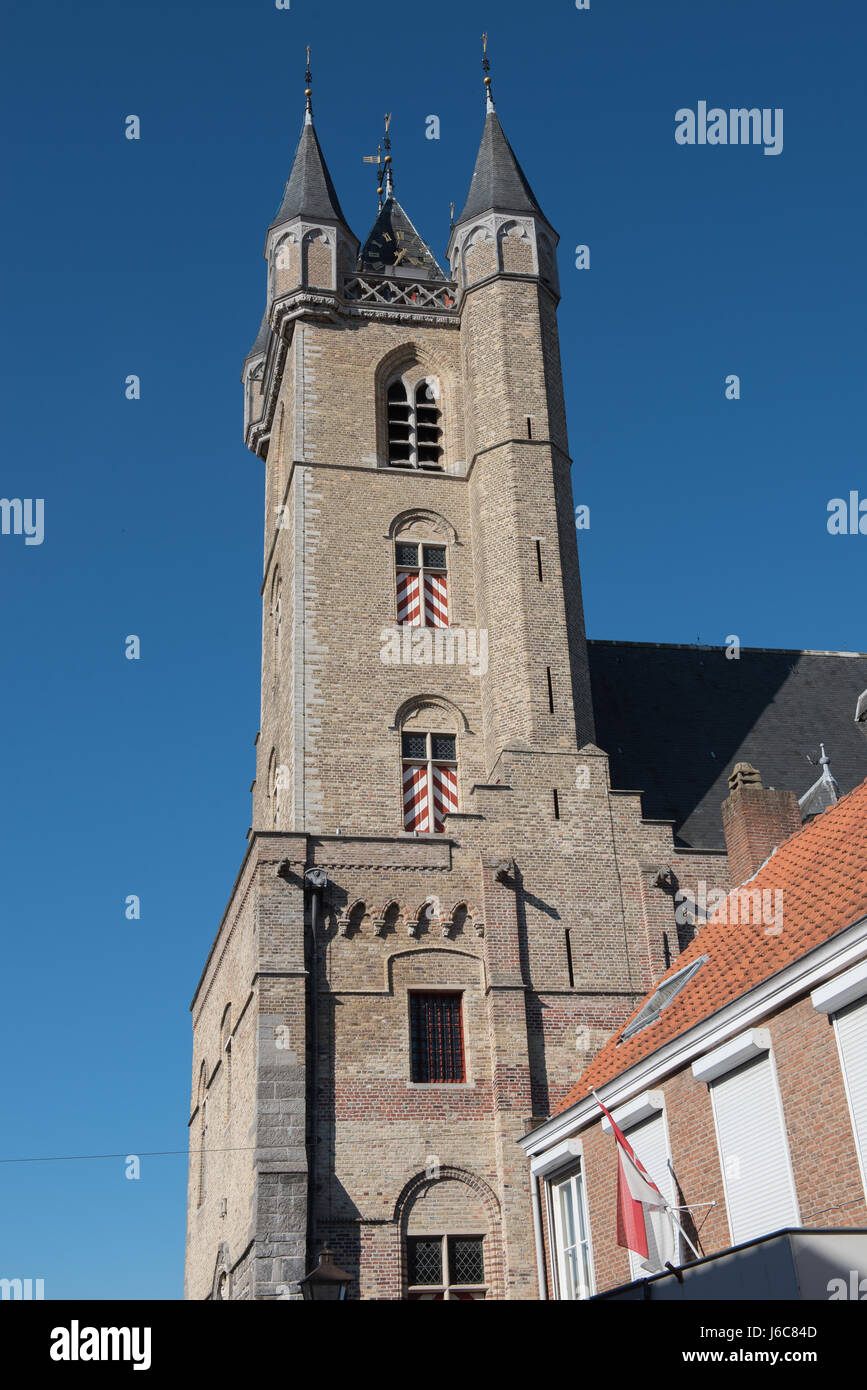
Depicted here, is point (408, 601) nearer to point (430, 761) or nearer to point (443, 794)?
point (430, 761)

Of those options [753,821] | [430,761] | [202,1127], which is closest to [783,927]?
[753,821]

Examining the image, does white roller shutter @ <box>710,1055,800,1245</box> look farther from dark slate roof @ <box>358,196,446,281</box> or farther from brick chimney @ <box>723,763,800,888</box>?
dark slate roof @ <box>358,196,446,281</box>

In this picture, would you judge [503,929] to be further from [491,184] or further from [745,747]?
[491,184]

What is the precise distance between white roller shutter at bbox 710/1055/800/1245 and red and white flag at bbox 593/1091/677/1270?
1120mm

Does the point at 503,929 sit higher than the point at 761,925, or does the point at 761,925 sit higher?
the point at 503,929

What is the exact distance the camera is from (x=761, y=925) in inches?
665

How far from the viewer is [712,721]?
3011 centimetres

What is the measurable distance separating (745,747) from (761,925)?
1279 cm

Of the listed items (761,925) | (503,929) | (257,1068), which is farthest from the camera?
(503,929)

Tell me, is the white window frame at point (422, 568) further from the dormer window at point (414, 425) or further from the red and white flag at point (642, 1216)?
the red and white flag at point (642, 1216)

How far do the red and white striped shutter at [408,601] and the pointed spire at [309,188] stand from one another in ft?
29.3

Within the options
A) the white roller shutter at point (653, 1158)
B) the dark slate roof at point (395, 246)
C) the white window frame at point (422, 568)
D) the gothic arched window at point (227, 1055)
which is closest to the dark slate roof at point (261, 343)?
the dark slate roof at point (395, 246)
